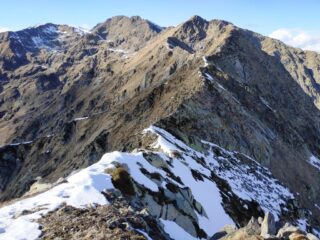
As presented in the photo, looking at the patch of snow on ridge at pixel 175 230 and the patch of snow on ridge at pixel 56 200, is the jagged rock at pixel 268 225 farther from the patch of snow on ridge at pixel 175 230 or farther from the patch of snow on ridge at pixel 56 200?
the patch of snow on ridge at pixel 56 200

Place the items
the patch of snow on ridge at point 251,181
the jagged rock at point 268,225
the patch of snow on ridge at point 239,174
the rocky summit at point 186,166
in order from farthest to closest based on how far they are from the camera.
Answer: the patch of snow on ridge at point 251,181
the patch of snow on ridge at point 239,174
the jagged rock at point 268,225
the rocky summit at point 186,166

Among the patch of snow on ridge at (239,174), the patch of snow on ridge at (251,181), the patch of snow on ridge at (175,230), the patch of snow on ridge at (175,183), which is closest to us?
the patch of snow on ridge at (175,183)

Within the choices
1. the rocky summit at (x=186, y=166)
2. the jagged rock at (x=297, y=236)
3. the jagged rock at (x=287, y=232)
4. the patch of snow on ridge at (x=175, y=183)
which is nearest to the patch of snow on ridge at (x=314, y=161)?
the rocky summit at (x=186, y=166)

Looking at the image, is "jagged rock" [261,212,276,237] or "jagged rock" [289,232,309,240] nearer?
"jagged rock" [289,232,309,240]

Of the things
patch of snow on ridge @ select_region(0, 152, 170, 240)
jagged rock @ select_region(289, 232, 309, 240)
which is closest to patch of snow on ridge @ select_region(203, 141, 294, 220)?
patch of snow on ridge @ select_region(0, 152, 170, 240)

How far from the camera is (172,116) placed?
64.2 m

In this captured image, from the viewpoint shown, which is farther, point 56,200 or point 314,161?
point 314,161

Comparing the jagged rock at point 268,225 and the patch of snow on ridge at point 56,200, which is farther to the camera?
the jagged rock at point 268,225

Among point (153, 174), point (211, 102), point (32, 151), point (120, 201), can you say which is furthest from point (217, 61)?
point (120, 201)

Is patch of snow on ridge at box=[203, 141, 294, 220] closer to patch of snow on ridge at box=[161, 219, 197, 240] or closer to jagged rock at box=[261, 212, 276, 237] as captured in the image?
patch of snow on ridge at box=[161, 219, 197, 240]

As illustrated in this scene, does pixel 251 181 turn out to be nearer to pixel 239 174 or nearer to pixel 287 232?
pixel 239 174

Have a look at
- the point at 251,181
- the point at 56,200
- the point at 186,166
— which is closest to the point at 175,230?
the point at 56,200

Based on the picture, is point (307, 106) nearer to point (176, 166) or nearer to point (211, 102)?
point (211, 102)

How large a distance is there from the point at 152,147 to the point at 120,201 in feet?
76.4
